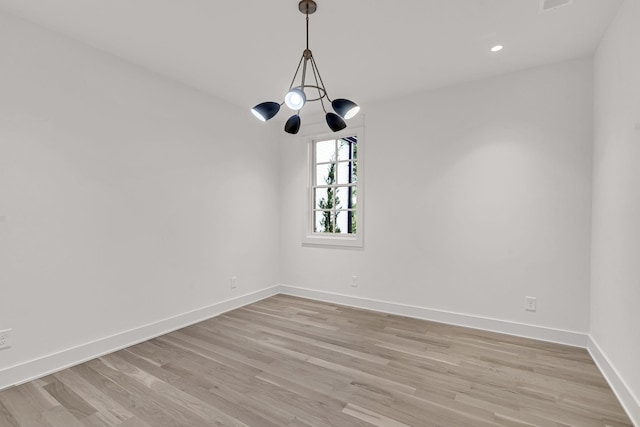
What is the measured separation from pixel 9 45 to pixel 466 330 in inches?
181

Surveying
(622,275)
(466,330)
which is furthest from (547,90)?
(466,330)

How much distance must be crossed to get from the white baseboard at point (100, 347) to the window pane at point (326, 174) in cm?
204

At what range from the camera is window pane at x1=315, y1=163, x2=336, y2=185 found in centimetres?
446

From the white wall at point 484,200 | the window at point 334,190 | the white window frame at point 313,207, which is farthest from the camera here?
the window at point 334,190

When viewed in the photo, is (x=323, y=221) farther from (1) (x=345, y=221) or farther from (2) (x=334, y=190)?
(2) (x=334, y=190)

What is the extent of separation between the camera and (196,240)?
3527 mm

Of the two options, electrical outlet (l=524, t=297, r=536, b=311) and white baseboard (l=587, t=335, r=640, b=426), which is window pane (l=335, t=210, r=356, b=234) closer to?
electrical outlet (l=524, t=297, r=536, b=311)

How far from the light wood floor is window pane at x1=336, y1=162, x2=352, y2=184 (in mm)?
2067

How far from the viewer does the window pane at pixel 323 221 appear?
14.7 ft

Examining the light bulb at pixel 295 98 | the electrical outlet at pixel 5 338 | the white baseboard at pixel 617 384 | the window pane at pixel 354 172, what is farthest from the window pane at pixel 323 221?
the electrical outlet at pixel 5 338

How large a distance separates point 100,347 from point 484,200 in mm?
3905

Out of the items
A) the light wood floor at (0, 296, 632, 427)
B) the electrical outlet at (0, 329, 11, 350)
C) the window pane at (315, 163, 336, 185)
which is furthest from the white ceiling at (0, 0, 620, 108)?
the light wood floor at (0, 296, 632, 427)

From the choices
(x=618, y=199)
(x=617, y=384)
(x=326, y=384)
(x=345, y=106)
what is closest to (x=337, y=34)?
(x=345, y=106)

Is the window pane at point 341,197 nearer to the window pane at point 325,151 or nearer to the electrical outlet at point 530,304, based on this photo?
the window pane at point 325,151
